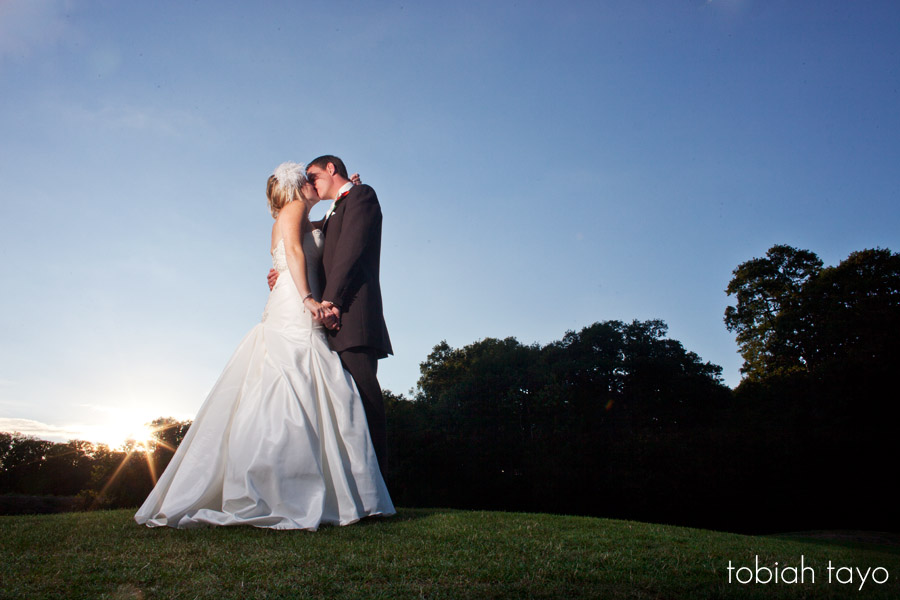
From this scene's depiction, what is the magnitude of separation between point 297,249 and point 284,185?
863mm

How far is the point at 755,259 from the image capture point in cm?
3134

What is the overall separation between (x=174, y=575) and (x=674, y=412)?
2951 cm

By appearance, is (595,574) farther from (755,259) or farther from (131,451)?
(755,259)

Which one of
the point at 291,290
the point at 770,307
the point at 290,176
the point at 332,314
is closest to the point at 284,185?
the point at 290,176

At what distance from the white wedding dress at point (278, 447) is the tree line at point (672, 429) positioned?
538 inches

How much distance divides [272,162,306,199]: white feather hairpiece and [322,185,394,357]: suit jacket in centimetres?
52

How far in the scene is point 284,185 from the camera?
569 cm

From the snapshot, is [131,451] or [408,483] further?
[408,483]

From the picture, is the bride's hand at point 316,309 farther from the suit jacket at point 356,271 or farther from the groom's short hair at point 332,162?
the groom's short hair at point 332,162

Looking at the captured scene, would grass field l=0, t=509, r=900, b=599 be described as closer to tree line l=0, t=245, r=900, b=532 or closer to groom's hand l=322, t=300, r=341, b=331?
groom's hand l=322, t=300, r=341, b=331

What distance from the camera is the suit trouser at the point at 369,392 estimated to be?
5125 mm

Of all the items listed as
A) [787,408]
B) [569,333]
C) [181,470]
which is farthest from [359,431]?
[569,333]

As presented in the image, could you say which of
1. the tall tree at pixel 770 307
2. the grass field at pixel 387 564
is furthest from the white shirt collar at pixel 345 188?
the tall tree at pixel 770 307

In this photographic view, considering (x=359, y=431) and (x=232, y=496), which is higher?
(x=359, y=431)
